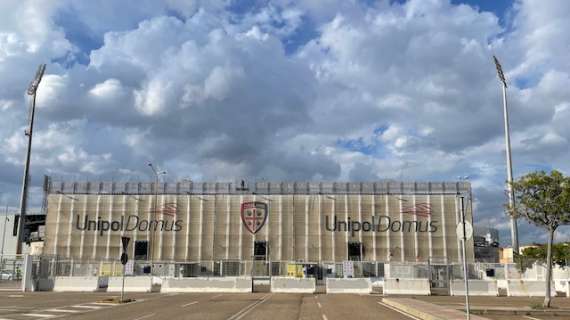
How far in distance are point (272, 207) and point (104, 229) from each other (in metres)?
26.3

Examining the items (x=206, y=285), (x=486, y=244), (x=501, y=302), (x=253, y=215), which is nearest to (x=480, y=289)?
(x=501, y=302)

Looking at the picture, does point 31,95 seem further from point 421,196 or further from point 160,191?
point 421,196

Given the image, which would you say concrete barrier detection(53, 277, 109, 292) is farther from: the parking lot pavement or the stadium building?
the stadium building

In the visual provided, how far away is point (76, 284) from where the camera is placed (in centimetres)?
3959

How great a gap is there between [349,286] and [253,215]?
39629 mm

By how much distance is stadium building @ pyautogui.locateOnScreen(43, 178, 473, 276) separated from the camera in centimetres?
7575

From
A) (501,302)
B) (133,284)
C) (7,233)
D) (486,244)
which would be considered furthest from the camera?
(7,233)

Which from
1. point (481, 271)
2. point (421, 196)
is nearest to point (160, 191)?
point (421, 196)

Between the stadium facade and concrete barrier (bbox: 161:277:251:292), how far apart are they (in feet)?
117

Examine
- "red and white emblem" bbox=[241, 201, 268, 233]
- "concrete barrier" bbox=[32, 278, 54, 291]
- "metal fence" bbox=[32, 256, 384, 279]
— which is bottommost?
"concrete barrier" bbox=[32, 278, 54, 291]

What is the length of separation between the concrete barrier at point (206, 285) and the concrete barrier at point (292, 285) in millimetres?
2173

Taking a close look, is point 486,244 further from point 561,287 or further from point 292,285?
point 292,285

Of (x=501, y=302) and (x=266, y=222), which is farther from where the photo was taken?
(x=266, y=222)

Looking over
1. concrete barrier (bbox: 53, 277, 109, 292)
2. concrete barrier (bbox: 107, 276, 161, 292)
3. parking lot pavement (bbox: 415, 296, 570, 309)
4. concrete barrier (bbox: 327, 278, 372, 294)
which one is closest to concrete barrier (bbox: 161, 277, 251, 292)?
concrete barrier (bbox: 107, 276, 161, 292)
